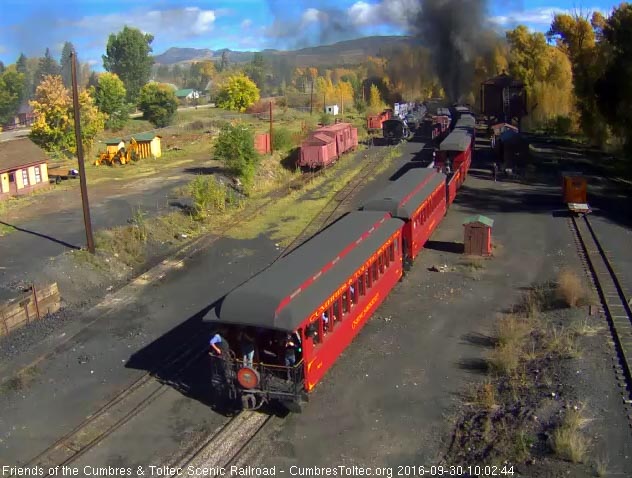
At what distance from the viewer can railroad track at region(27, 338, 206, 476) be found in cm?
1239

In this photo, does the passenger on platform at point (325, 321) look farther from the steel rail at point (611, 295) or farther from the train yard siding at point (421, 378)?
the steel rail at point (611, 295)

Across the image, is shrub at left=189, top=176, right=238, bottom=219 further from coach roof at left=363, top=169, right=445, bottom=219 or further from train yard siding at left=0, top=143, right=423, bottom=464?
coach roof at left=363, top=169, right=445, bottom=219

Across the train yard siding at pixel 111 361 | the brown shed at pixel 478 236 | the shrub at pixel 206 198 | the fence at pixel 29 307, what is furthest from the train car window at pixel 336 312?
the shrub at pixel 206 198

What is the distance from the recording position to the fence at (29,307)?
1848 centimetres

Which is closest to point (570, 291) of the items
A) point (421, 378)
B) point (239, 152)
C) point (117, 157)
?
point (421, 378)

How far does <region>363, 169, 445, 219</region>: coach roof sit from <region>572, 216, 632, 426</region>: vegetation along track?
22.1 feet

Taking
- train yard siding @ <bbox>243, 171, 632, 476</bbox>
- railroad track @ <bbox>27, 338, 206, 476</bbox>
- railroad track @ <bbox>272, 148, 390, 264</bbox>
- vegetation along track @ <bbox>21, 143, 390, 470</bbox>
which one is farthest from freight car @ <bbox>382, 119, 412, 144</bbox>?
railroad track @ <bbox>27, 338, 206, 476</bbox>

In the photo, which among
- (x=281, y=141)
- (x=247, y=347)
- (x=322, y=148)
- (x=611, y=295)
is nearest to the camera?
(x=247, y=347)

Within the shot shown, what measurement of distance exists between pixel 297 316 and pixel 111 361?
7.41m

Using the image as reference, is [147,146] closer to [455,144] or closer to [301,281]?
[455,144]

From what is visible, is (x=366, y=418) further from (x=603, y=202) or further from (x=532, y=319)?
(x=603, y=202)

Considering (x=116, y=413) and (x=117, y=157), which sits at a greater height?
(x=117, y=157)

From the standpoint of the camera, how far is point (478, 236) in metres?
24.3

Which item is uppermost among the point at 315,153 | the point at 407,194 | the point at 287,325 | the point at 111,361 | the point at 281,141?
the point at 281,141
